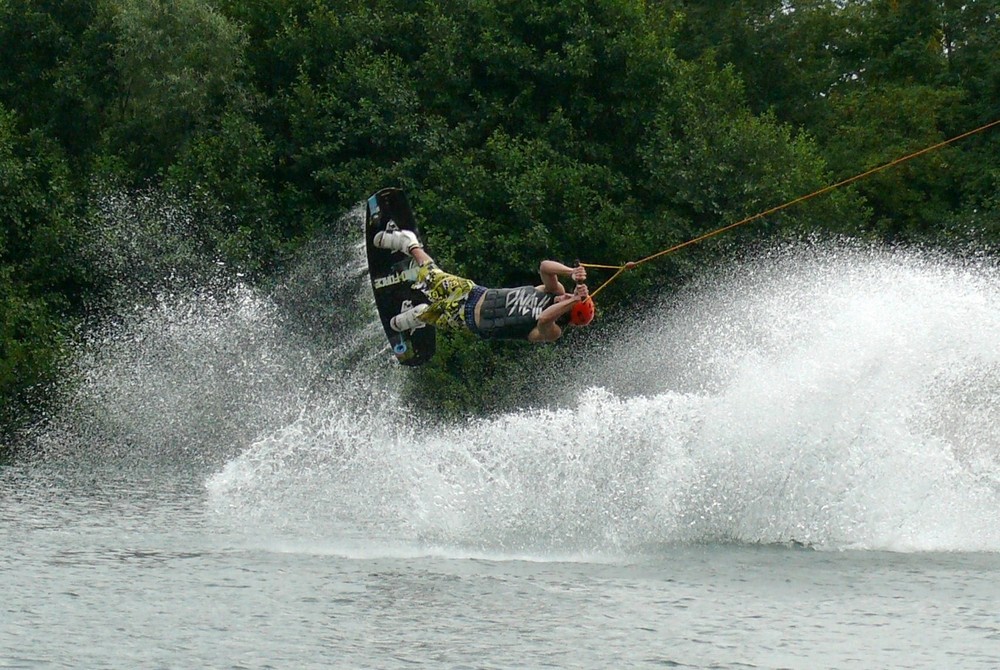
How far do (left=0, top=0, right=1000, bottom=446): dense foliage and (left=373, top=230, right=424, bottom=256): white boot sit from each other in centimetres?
1088

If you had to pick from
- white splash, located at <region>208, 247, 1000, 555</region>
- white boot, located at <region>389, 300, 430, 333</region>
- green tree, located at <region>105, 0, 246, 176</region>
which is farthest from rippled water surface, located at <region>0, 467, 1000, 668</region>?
green tree, located at <region>105, 0, 246, 176</region>

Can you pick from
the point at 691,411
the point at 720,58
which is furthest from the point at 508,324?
the point at 720,58

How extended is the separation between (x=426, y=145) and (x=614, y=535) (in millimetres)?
14547

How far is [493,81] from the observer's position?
2905cm

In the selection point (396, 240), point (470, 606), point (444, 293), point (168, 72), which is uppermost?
point (168, 72)

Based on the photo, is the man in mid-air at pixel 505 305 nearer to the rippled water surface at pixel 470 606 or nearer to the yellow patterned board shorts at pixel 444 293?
the yellow patterned board shorts at pixel 444 293

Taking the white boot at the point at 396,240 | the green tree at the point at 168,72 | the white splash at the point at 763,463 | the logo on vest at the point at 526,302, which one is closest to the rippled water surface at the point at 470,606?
the white splash at the point at 763,463

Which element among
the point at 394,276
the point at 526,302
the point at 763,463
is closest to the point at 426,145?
the point at 394,276

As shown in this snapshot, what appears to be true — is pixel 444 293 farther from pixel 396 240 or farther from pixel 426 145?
pixel 426 145

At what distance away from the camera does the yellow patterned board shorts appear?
14430 mm

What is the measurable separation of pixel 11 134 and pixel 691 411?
17.2 meters

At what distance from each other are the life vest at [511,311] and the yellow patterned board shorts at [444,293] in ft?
1.23

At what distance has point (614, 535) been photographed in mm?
14531

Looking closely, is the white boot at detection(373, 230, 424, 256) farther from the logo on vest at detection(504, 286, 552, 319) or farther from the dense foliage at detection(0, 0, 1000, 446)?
the dense foliage at detection(0, 0, 1000, 446)
